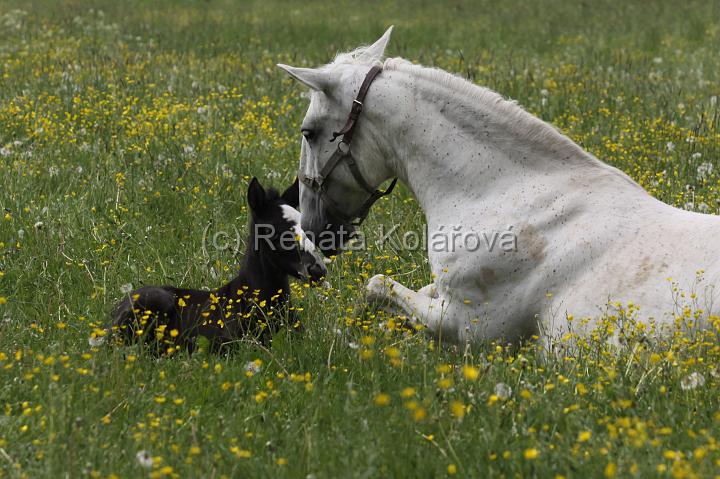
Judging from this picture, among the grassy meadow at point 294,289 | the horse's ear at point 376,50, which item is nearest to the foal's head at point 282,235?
the grassy meadow at point 294,289

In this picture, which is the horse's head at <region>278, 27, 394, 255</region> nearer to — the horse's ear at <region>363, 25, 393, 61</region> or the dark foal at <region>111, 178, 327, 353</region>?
the horse's ear at <region>363, 25, 393, 61</region>

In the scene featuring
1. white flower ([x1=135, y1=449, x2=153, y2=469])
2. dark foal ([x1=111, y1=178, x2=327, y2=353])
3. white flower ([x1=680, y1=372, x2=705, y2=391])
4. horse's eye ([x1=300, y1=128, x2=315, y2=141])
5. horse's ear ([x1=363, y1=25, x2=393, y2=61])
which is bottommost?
dark foal ([x1=111, y1=178, x2=327, y2=353])

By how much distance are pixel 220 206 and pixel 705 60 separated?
10335 millimetres

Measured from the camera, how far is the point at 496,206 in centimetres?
604

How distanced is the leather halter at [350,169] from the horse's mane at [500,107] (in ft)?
0.64

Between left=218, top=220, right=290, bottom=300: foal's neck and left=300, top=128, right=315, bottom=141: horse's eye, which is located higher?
left=300, top=128, right=315, bottom=141: horse's eye

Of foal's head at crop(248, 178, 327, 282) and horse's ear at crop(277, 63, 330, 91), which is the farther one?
foal's head at crop(248, 178, 327, 282)

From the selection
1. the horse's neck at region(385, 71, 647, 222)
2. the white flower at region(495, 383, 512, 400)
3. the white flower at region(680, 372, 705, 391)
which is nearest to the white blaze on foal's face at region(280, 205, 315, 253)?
the horse's neck at region(385, 71, 647, 222)

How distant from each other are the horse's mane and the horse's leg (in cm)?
132

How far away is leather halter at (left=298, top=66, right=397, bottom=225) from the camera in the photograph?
20.4 ft

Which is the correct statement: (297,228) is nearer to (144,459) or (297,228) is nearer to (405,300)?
(405,300)

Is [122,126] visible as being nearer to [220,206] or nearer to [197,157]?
[197,157]

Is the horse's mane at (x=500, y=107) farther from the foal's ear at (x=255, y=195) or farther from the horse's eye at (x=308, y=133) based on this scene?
the foal's ear at (x=255, y=195)

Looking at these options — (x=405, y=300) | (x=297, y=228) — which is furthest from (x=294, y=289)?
(x=405, y=300)
